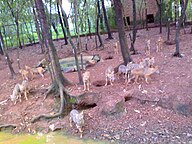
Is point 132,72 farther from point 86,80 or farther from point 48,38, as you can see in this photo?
point 48,38

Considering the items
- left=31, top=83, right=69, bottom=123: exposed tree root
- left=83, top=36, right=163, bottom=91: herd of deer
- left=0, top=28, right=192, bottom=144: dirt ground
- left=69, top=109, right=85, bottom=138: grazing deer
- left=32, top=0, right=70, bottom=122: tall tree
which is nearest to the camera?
left=0, top=28, right=192, bottom=144: dirt ground

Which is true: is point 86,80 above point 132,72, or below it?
below

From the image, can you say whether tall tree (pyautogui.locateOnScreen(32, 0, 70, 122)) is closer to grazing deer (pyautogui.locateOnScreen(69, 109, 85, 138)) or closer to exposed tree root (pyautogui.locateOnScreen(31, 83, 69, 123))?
exposed tree root (pyautogui.locateOnScreen(31, 83, 69, 123))

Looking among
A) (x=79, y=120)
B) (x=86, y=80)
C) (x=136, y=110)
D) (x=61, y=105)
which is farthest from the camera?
(x=86, y=80)

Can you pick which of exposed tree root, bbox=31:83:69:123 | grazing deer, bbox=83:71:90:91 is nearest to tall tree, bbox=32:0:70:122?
exposed tree root, bbox=31:83:69:123

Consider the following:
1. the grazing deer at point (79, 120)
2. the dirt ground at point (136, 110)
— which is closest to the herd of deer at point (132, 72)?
the dirt ground at point (136, 110)

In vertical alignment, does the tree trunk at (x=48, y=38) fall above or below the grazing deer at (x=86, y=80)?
above

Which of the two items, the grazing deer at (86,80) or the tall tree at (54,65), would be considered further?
the tall tree at (54,65)

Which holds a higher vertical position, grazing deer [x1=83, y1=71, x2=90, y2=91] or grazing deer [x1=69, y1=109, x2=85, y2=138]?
grazing deer [x1=83, y1=71, x2=90, y2=91]

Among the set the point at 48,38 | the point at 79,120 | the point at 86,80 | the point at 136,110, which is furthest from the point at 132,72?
the point at 48,38

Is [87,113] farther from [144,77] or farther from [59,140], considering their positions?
[144,77]

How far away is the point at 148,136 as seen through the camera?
6043 mm

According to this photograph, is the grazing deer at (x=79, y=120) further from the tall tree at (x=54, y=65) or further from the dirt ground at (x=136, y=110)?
the tall tree at (x=54, y=65)

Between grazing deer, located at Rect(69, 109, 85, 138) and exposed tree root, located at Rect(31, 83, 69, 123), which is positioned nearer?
grazing deer, located at Rect(69, 109, 85, 138)
